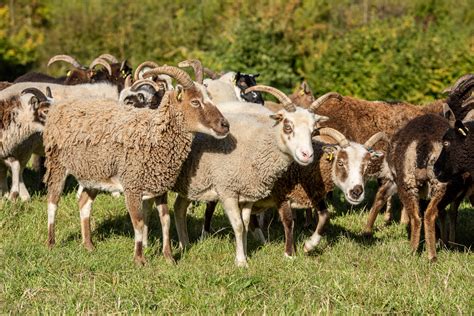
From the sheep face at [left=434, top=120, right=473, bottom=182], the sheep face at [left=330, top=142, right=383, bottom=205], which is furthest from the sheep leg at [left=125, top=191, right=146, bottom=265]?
the sheep face at [left=434, top=120, right=473, bottom=182]

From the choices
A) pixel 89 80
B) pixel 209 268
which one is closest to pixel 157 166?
pixel 209 268

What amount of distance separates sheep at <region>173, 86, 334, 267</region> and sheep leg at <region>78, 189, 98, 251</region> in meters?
1.12

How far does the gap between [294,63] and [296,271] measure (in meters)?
16.2

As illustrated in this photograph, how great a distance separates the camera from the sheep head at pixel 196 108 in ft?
25.0

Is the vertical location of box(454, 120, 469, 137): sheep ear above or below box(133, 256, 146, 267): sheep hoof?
above

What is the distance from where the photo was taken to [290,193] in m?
8.52

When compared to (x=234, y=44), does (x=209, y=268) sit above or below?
above

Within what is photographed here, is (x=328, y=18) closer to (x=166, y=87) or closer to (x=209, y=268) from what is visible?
(x=166, y=87)

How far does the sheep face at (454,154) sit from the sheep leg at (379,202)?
1.63 metres

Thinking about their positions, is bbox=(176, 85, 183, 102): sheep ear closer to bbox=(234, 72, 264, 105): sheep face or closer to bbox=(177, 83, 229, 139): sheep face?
bbox=(177, 83, 229, 139): sheep face

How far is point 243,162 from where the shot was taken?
26.5ft

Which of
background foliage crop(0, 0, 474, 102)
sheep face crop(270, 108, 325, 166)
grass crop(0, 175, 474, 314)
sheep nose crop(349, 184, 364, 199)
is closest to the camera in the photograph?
grass crop(0, 175, 474, 314)

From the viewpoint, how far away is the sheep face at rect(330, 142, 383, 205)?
320 inches

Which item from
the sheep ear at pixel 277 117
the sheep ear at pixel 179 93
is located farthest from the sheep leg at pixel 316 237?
the sheep ear at pixel 179 93
